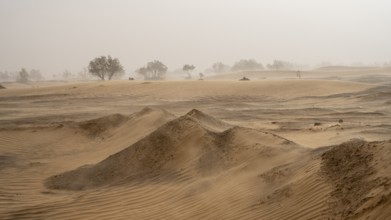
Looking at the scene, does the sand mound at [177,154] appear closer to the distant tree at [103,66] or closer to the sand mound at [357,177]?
the sand mound at [357,177]

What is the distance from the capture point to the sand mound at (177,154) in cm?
786

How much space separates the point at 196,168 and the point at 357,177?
11.0ft

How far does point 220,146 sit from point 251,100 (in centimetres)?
1471

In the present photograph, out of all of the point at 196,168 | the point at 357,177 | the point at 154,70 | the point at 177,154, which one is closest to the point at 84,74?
the point at 154,70

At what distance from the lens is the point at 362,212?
4.41m

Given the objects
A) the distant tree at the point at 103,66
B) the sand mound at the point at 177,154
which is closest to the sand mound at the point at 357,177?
the sand mound at the point at 177,154

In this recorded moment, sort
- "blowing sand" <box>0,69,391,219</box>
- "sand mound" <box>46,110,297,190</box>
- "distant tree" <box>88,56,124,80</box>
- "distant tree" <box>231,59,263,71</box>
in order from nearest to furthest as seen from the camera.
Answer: "blowing sand" <box>0,69,391,219</box>, "sand mound" <box>46,110,297,190</box>, "distant tree" <box>88,56,124,80</box>, "distant tree" <box>231,59,263,71</box>

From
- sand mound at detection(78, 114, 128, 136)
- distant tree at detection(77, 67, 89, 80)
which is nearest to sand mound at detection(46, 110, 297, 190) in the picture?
sand mound at detection(78, 114, 128, 136)

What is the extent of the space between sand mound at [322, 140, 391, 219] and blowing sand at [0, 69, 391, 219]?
17 millimetres

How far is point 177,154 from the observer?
851 centimetres

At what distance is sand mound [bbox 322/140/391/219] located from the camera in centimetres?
449

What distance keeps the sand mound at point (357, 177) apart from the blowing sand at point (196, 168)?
0.06ft

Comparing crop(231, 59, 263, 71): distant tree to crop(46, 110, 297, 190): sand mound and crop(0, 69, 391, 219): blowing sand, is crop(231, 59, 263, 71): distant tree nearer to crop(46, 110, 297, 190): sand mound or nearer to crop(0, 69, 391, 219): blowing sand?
crop(0, 69, 391, 219): blowing sand

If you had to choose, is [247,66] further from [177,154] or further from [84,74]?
[177,154]
